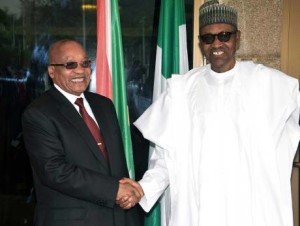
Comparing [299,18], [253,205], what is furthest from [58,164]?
[299,18]

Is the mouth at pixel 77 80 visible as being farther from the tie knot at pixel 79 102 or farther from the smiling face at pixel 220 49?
the smiling face at pixel 220 49

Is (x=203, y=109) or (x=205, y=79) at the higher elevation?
(x=205, y=79)

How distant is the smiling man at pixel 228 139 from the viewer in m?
1.94

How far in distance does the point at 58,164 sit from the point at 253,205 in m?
0.98

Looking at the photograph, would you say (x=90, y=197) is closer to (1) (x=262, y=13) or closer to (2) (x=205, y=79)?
(2) (x=205, y=79)

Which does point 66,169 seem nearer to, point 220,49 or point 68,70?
point 68,70

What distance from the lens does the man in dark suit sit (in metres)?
1.83

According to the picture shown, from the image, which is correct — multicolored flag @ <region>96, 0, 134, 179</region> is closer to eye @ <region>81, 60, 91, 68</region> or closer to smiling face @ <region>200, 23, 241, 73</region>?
eye @ <region>81, 60, 91, 68</region>

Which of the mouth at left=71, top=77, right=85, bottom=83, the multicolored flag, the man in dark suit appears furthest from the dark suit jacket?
the multicolored flag

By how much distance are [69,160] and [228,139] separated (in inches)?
31.5

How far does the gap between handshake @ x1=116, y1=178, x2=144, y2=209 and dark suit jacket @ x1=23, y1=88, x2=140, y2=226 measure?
0.17ft

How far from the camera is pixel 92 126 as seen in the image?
6.61ft

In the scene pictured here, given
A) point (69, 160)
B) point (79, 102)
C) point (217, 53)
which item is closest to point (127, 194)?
point (69, 160)

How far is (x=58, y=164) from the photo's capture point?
A: 1822mm
